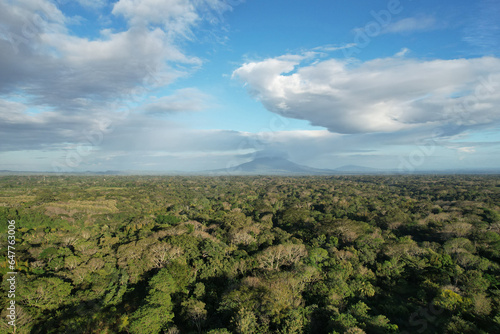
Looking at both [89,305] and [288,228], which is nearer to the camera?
[89,305]

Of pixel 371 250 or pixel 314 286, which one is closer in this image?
pixel 314 286

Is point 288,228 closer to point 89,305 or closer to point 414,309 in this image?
point 414,309

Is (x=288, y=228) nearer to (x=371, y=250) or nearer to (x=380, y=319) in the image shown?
(x=371, y=250)

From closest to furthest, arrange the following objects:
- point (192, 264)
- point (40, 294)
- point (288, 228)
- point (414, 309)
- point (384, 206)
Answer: point (40, 294) → point (414, 309) → point (192, 264) → point (288, 228) → point (384, 206)

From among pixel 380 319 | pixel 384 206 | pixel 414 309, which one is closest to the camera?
pixel 380 319

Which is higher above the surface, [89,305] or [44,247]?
[44,247]

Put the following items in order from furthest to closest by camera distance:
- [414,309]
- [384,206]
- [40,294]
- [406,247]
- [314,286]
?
[384,206] < [406,247] < [314,286] < [414,309] < [40,294]

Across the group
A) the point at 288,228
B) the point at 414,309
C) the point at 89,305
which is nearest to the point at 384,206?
the point at 288,228

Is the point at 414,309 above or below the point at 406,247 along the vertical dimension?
below

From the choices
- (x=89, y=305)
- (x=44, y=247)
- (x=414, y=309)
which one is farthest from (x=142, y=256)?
(x=414, y=309)
